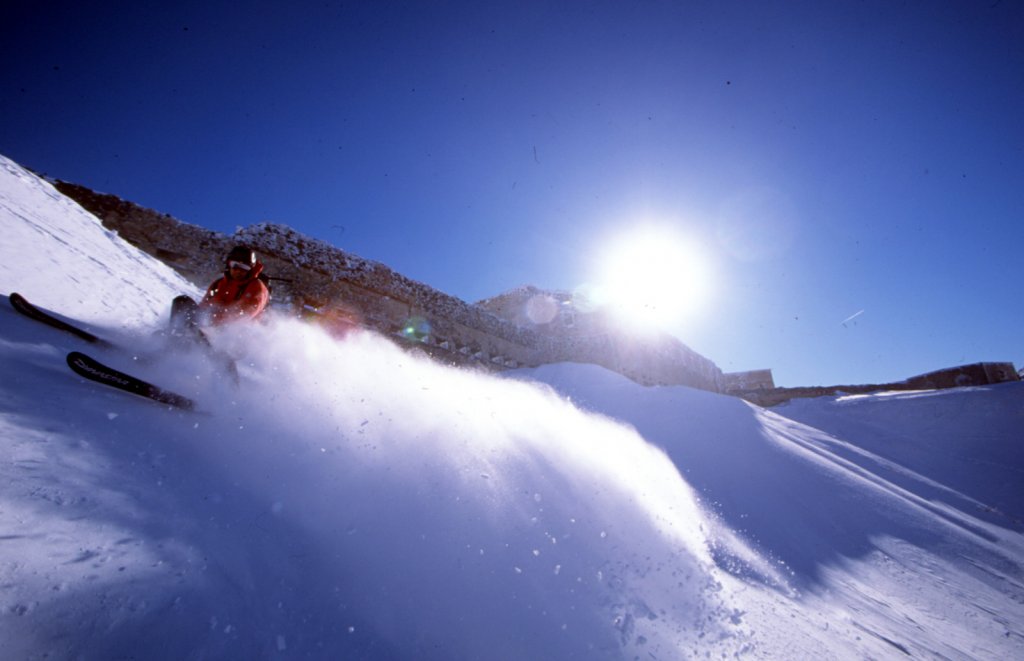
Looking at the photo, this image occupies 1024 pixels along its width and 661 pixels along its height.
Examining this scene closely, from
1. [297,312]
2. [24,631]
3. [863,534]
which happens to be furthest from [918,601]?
[297,312]

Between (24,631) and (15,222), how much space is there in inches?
180

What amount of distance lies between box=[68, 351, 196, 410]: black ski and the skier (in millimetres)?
1648

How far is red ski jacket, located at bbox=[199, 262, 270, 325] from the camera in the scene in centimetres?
421

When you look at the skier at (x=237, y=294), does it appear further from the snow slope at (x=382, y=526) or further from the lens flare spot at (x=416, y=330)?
the lens flare spot at (x=416, y=330)

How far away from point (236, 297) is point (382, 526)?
3590 millimetres

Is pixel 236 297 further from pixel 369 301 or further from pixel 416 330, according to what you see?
pixel 416 330

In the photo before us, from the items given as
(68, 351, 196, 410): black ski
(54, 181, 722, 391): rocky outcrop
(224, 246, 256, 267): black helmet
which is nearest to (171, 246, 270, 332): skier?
(224, 246, 256, 267): black helmet

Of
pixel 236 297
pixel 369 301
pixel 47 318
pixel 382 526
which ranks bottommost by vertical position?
pixel 382 526

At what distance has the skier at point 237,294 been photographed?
416 centimetres

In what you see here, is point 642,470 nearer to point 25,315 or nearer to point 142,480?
point 142,480

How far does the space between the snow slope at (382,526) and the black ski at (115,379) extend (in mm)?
89

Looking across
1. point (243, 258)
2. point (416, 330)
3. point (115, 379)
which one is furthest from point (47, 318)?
point (416, 330)

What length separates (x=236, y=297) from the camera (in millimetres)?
4328

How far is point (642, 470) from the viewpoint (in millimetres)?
4219
